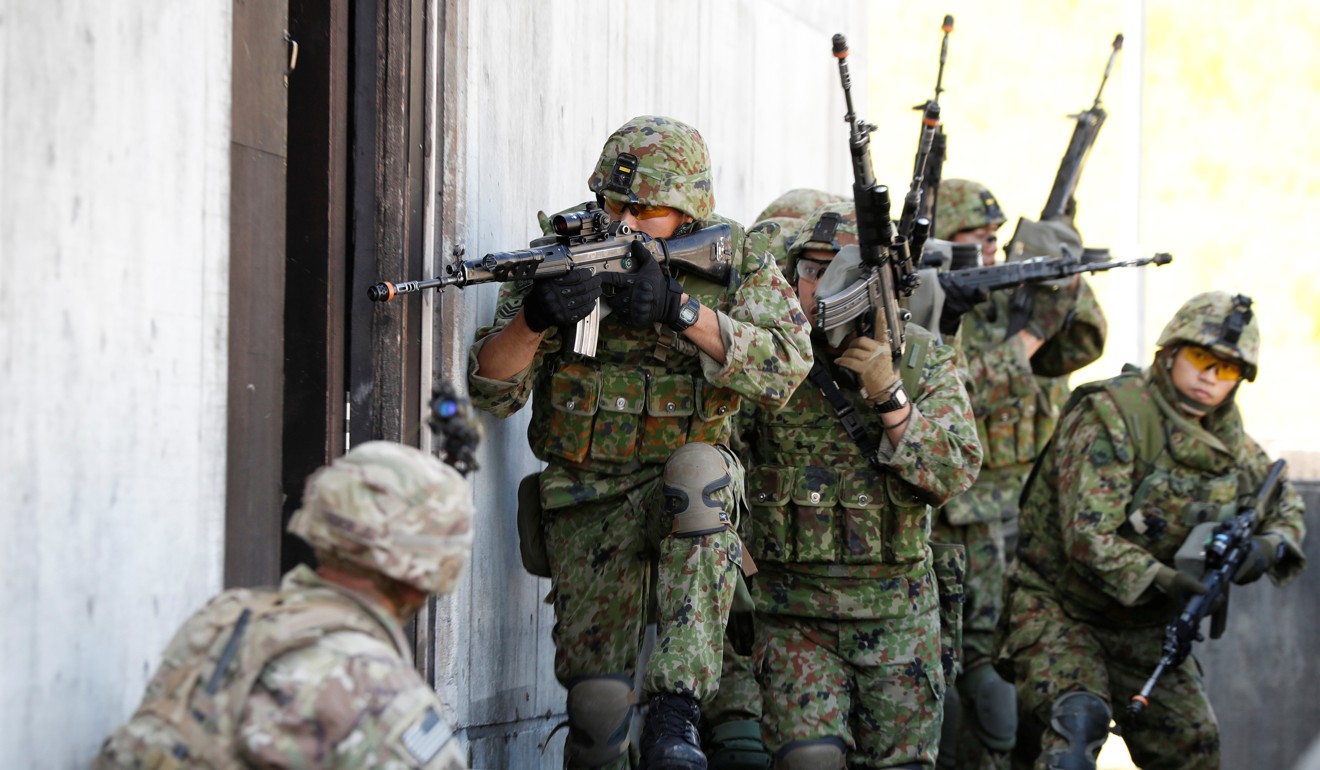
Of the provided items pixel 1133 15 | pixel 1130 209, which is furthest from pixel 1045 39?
pixel 1130 209

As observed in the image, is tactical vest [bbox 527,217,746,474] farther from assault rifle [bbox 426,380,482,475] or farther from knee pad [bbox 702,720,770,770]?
assault rifle [bbox 426,380,482,475]

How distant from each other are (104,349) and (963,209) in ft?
16.7

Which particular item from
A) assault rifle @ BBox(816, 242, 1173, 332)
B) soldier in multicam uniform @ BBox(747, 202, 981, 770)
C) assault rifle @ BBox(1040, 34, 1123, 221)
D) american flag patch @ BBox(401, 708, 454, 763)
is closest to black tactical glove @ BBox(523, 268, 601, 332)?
soldier in multicam uniform @ BBox(747, 202, 981, 770)

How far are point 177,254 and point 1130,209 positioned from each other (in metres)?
11.5

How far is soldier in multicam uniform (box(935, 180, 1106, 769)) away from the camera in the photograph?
7.18 meters

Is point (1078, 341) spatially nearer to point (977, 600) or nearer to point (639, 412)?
point (977, 600)

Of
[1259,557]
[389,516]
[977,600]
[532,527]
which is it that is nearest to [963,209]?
[977,600]

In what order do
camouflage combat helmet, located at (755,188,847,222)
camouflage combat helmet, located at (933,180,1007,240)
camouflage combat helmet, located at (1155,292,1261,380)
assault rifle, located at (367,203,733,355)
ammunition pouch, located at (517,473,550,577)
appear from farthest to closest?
camouflage combat helmet, located at (933,180,1007,240), camouflage combat helmet, located at (755,188,847,222), camouflage combat helmet, located at (1155,292,1261,380), ammunition pouch, located at (517,473,550,577), assault rifle, located at (367,203,733,355)

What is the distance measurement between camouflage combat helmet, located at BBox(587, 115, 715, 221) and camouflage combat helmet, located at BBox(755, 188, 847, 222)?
1607 mm

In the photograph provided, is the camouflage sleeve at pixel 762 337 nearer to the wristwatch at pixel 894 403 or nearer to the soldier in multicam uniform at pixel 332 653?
the wristwatch at pixel 894 403

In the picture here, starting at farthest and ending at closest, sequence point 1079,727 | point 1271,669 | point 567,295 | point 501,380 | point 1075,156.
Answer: point 1271,669
point 1075,156
point 1079,727
point 501,380
point 567,295

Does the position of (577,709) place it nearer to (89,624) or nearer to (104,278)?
(89,624)

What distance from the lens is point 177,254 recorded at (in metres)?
4.16

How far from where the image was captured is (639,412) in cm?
511
